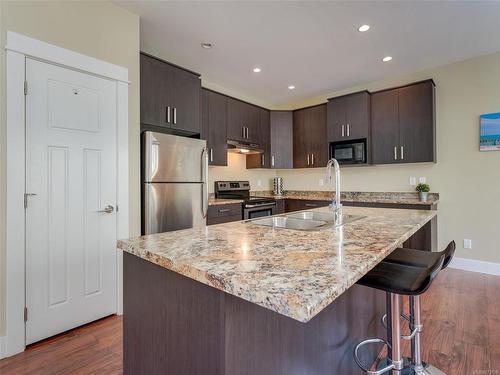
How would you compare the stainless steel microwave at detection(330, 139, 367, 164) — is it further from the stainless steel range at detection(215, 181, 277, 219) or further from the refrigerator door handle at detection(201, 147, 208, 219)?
the refrigerator door handle at detection(201, 147, 208, 219)

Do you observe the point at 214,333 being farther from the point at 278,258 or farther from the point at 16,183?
the point at 16,183

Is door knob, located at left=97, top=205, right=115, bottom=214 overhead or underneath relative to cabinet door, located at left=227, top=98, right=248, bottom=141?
underneath

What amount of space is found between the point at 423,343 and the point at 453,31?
115 inches

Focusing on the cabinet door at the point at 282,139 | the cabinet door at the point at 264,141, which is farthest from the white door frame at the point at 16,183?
the cabinet door at the point at 282,139

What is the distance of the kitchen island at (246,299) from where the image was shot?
0.67 metres

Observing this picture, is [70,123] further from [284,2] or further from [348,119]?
[348,119]

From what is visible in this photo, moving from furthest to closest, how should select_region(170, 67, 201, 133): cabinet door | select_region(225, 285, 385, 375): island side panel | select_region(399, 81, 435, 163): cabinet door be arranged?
select_region(399, 81, 435, 163): cabinet door
select_region(170, 67, 201, 133): cabinet door
select_region(225, 285, 385, 375): island side panel

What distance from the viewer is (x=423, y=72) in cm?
360

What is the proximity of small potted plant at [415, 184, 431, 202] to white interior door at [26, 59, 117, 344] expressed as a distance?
3.64 m

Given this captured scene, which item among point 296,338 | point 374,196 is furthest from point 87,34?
point 374,196

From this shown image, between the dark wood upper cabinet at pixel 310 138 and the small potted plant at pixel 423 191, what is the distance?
53.2 inches

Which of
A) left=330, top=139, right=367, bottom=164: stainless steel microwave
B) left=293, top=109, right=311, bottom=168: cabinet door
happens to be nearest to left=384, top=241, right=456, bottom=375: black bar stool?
left=330, top=139, right=367, bottom=164: stainless steel microwave

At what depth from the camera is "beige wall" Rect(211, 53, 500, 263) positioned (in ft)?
10.4

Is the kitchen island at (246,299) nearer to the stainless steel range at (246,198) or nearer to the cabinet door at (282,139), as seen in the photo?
the stainless steel range at (246,198)
